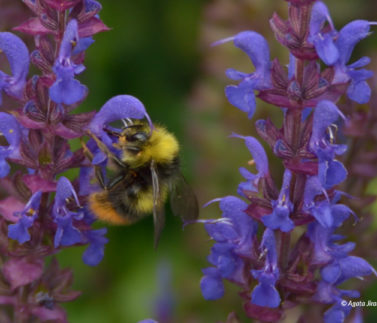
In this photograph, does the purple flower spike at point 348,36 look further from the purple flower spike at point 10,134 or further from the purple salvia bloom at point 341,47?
the purple flower spike at point 10,134

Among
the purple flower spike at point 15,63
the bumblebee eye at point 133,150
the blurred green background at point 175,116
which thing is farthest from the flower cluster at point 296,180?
the blurred green background at point 175,116

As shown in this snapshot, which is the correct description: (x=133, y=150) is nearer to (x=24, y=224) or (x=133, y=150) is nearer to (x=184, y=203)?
(x=184, y=203)

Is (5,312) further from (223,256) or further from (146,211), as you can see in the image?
(223,256)

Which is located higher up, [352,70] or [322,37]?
[322,37]

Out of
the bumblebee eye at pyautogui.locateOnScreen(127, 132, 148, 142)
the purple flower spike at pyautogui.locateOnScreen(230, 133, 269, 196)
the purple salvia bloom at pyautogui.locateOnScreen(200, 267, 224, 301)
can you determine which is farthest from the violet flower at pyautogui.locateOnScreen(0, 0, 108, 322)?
the purple flower spike at pyautogui.locateOnScreen(230, 133, 269, 196)

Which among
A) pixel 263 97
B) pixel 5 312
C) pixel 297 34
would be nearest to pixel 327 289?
pixel 263 97

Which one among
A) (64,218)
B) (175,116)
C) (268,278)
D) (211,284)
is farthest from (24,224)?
(175,116)
